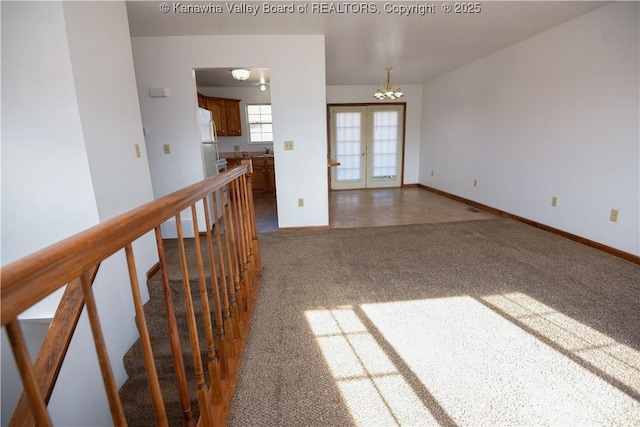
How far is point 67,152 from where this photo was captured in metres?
1.87

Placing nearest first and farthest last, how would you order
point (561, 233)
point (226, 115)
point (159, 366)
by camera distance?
point (159, 366) → point (561, 233) → point (226, 115)

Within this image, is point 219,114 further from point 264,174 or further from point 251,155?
point 264,174

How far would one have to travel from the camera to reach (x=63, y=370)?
75.5 inches

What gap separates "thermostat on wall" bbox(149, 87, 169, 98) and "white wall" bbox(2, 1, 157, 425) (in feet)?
3.89

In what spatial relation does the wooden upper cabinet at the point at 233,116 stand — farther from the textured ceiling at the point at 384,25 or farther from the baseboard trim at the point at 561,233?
the baseboard trim at the point at 561,233

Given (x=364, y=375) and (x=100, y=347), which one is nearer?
(x=100, y=347)

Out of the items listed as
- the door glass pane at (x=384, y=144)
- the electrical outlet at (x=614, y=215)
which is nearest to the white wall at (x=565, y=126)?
the electrical outlet at (x=614, y=215)

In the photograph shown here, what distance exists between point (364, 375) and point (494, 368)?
696 mm

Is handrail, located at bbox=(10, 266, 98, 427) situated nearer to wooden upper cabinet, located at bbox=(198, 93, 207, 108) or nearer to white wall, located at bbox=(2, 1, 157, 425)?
white wall, located at bbox=(2, 1, 157, 425)

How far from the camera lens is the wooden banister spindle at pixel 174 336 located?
862 mm

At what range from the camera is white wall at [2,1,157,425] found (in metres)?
1.75

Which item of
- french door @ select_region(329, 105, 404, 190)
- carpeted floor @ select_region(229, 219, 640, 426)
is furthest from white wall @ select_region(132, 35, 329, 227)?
french door @ select_region(329, 105, 404, 190)

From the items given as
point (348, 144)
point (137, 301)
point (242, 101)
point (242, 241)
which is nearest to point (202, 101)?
point (242, 101)

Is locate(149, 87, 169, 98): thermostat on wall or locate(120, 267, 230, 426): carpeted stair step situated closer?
locate(120, 267, 230, 426): carpeted stair step
